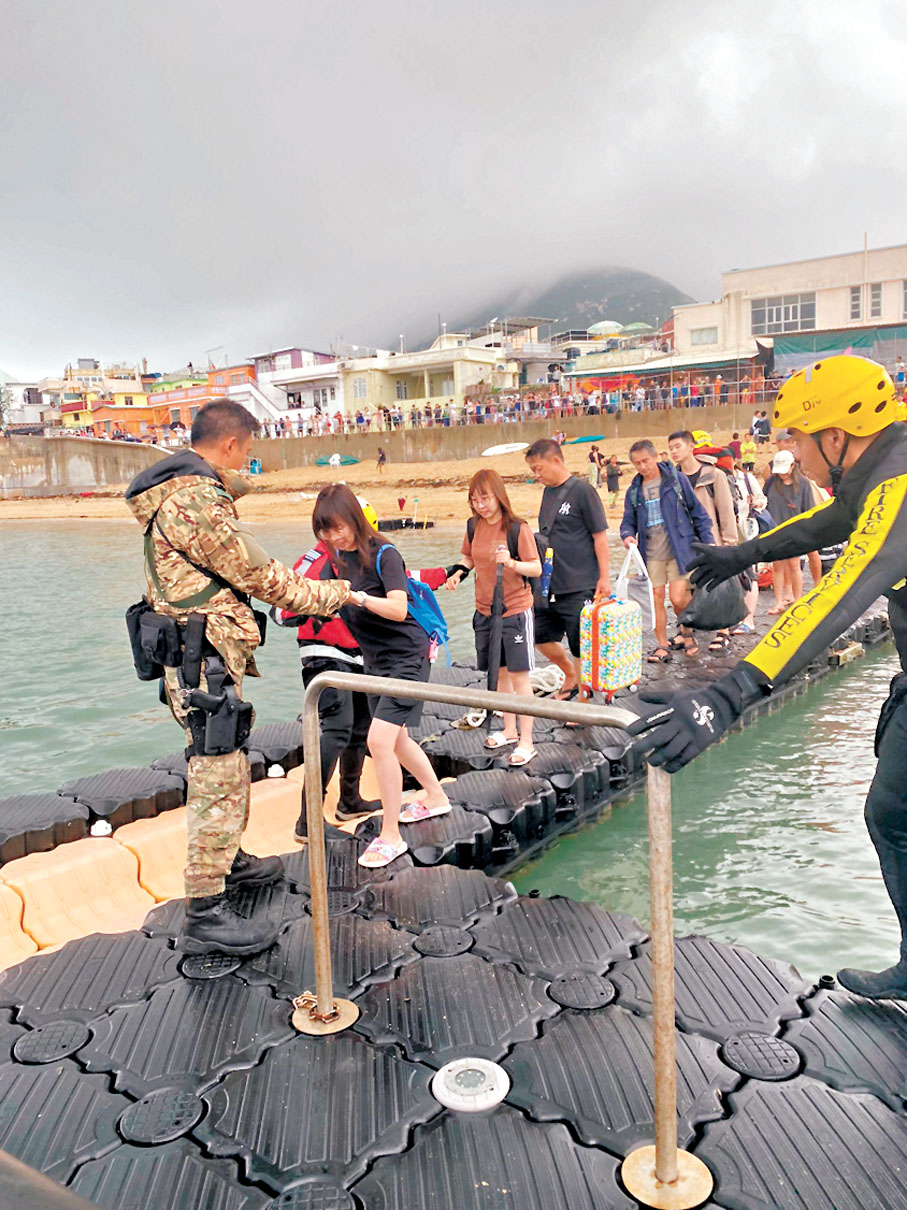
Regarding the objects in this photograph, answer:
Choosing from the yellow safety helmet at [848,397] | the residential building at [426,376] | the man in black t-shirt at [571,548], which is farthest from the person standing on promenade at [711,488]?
the residential building at [426,376]

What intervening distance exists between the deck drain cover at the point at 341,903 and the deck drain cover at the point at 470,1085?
1187 mm

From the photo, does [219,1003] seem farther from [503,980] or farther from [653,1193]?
[653,1193]

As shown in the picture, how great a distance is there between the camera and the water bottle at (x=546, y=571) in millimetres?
6164

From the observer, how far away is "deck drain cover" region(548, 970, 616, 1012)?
2.99 meters

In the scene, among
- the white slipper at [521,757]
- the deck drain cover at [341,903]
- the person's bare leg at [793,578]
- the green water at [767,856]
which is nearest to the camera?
the deck drain cover at [341,903]

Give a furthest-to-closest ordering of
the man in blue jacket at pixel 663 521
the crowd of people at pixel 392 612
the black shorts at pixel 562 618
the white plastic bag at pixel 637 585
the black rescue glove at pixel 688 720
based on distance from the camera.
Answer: the white plastic bag at pixel 637 585 < the man in blue jacket at pixel 663 521 < the black shorts at pixel 562 618 < the crowd of people at pixel 392 612 < the black rescue glove at pixel 688 720

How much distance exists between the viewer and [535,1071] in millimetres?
2652

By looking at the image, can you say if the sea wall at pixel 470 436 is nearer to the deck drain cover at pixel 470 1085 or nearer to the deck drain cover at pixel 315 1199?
the deck drain cover at pixel 470 1085

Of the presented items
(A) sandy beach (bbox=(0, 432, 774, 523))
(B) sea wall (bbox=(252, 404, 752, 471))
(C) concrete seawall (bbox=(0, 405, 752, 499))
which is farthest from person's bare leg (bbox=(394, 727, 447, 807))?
(B) sea wall (bbox=(252, 404, 752, 471))

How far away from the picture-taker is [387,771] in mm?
4297

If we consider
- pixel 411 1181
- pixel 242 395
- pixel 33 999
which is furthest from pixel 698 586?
pixel 242 395

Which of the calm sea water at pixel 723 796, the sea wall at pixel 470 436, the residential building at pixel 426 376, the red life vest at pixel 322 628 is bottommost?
the calm sea water at pixel 723 796

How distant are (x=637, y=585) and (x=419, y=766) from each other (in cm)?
446

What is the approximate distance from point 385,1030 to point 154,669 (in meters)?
1.66
